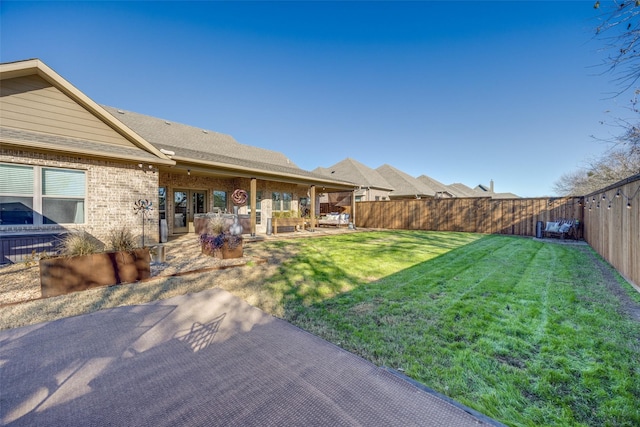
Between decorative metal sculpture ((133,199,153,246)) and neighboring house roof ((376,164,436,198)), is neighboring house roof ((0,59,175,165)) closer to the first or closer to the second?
decorative metal sculpture ((133,199,153,246))

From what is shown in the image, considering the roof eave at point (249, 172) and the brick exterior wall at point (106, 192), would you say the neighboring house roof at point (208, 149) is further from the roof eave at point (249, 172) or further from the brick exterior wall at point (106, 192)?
the brick exterior wall at point (106, 192)

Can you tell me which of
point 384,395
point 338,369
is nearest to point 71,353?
point 338,369

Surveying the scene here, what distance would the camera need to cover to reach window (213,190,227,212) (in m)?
13.7

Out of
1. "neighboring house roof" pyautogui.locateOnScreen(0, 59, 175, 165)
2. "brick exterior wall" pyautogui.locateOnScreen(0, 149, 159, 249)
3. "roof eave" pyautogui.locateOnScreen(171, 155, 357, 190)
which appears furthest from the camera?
"roof eave" pyautogui.locateOnScreen(171, 155, 357, 190)

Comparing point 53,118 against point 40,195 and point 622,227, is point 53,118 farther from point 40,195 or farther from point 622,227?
point 622,227

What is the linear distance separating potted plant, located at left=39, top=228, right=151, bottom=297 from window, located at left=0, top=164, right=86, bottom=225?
128 inches

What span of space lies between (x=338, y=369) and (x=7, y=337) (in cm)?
391

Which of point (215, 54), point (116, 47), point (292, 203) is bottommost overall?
point (292, 203)

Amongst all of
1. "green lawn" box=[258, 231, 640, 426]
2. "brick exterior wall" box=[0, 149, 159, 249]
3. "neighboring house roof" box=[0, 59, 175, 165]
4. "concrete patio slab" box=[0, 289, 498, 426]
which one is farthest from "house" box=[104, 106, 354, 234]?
"concrete patio slab" box=[0, 289, 498, 426]

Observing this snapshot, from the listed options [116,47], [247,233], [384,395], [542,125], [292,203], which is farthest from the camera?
[292,203]

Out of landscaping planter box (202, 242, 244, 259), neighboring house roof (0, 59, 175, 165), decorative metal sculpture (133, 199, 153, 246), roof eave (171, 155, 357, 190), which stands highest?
neighboring house roof (0, 59, 175, 165)

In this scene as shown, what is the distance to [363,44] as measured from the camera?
15.1 m

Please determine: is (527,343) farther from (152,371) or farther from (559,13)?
(559,13)

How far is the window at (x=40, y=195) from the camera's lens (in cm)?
650
